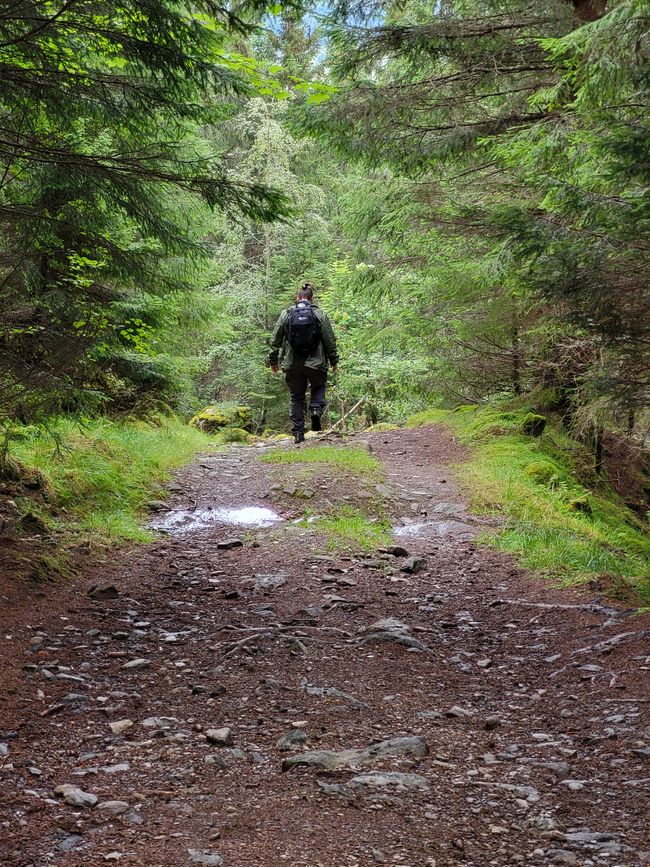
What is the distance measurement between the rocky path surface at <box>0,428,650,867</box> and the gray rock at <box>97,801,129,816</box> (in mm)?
10

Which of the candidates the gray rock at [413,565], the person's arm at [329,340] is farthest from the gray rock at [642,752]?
the person's arm at [329,340]

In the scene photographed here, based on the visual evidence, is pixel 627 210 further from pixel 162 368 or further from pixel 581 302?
pixel 162 368

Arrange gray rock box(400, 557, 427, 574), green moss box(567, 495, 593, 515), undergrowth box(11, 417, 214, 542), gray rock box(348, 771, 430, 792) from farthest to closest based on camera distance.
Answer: green moss box(567, 495, 593, 515) → undergrowth box(11, 417, 214, 542) → gray rock box(400, 557, 427, 574) → gray rock box(348, 771, 430, 792)

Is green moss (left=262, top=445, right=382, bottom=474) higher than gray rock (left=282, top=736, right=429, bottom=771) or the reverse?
higher


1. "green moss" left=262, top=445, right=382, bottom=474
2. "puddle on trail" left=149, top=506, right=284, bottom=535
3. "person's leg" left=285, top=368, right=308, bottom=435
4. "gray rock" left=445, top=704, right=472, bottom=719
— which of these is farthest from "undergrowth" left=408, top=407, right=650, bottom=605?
"person's leg" left=285, top=368, right=308, bottom=435

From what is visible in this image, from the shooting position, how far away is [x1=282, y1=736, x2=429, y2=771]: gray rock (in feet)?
10.6

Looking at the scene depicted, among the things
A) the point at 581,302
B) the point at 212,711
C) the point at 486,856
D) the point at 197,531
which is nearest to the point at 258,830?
the point at 486,856

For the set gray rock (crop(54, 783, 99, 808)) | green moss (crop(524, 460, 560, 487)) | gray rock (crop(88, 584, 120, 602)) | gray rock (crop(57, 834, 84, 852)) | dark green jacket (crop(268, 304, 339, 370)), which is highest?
dark green jacket (crop(268, 304, 339, 370))

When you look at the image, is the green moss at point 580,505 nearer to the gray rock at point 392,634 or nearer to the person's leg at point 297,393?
the gray rock at point 392,634

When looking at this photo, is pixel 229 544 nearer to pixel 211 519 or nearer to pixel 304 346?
pixel 211 519

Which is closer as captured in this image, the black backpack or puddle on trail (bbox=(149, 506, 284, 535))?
puddle on trail (bbox=(149, 506, 284, 535))

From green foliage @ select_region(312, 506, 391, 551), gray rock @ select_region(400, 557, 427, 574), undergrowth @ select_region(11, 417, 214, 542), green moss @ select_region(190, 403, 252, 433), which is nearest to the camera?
gray rock @ select_region(400, 557, 427, 574)

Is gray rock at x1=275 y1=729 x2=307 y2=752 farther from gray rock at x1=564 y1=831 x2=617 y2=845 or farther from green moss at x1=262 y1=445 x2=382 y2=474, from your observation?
green moss at x1=262 y1=445 x2=382 y2=474

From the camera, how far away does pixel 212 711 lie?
3811mm
